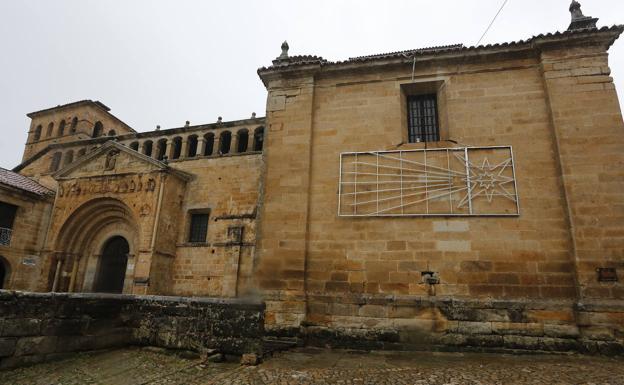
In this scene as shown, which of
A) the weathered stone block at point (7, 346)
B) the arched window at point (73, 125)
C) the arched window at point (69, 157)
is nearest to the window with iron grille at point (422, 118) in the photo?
the weathered stone block at point (7, 346)

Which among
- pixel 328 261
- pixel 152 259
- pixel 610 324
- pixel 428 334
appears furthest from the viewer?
pixel 152 259

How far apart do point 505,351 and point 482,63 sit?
6335mm

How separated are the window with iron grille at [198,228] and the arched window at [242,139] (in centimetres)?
383

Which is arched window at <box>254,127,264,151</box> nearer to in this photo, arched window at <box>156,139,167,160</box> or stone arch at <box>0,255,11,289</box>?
arched window at <box>156,139,167,160</box>

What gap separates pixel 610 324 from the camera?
6445mm

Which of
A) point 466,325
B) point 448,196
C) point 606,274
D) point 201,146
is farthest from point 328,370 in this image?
point 201,146

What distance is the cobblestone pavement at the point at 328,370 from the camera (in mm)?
4820

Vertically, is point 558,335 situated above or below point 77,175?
below

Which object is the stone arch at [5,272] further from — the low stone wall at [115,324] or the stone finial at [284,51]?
the stone finial at [284,51]

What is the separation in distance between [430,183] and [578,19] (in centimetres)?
498

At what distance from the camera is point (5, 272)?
16641 millimetres

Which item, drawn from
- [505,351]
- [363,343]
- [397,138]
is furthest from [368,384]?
[397,138]

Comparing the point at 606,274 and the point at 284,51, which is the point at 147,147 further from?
the point at 606,274

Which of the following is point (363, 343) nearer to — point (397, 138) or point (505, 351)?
point (505, 351)
